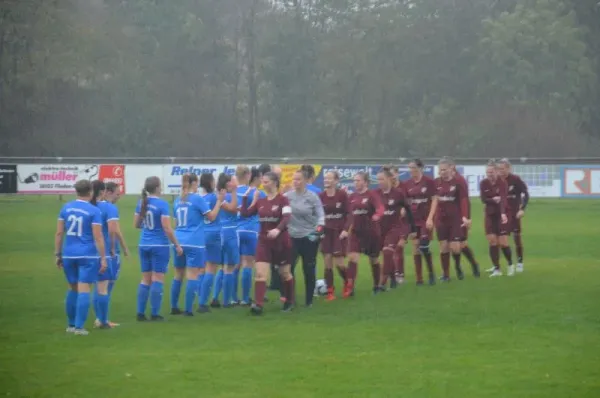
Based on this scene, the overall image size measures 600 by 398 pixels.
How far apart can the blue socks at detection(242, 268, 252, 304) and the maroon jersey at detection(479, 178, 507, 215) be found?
15.9 feet

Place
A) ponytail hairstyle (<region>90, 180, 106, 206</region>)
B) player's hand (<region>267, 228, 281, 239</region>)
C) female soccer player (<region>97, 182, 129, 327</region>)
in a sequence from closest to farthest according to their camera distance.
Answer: ponytail hairstyle (<region>90, 180, 106, 206</region>)
female soccer player (<region>97, 182, 129, 327</region>)
player's hand (<region>267, 228, 281, 239</region>)

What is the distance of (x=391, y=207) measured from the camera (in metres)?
17.2

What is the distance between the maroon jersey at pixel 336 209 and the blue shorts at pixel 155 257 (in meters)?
3.24

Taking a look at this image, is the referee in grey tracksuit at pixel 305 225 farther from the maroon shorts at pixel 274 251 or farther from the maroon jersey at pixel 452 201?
the maroon jersey at pixel 452 201

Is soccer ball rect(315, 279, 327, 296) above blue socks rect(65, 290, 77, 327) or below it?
below

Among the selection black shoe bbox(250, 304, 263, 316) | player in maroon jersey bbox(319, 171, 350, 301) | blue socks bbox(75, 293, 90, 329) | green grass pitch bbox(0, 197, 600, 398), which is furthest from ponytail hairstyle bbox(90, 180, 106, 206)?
player in maroon jersey bbox(319, 171, 350, 301)

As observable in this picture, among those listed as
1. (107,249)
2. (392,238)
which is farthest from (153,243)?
(392,238)

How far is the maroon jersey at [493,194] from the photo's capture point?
60.4ft

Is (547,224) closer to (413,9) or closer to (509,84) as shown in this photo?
(509,84)

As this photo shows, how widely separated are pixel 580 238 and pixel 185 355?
1800 centimetres

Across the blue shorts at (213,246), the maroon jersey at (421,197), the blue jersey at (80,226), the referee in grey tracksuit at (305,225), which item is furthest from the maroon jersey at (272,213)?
the maroon jersey at (421,197)

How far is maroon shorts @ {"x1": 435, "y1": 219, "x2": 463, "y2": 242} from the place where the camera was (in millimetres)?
17688

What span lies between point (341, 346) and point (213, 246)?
4.20 m

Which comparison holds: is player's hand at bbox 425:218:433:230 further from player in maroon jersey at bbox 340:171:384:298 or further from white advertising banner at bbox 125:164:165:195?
white advertising banner at bbox 125:164:165:195
